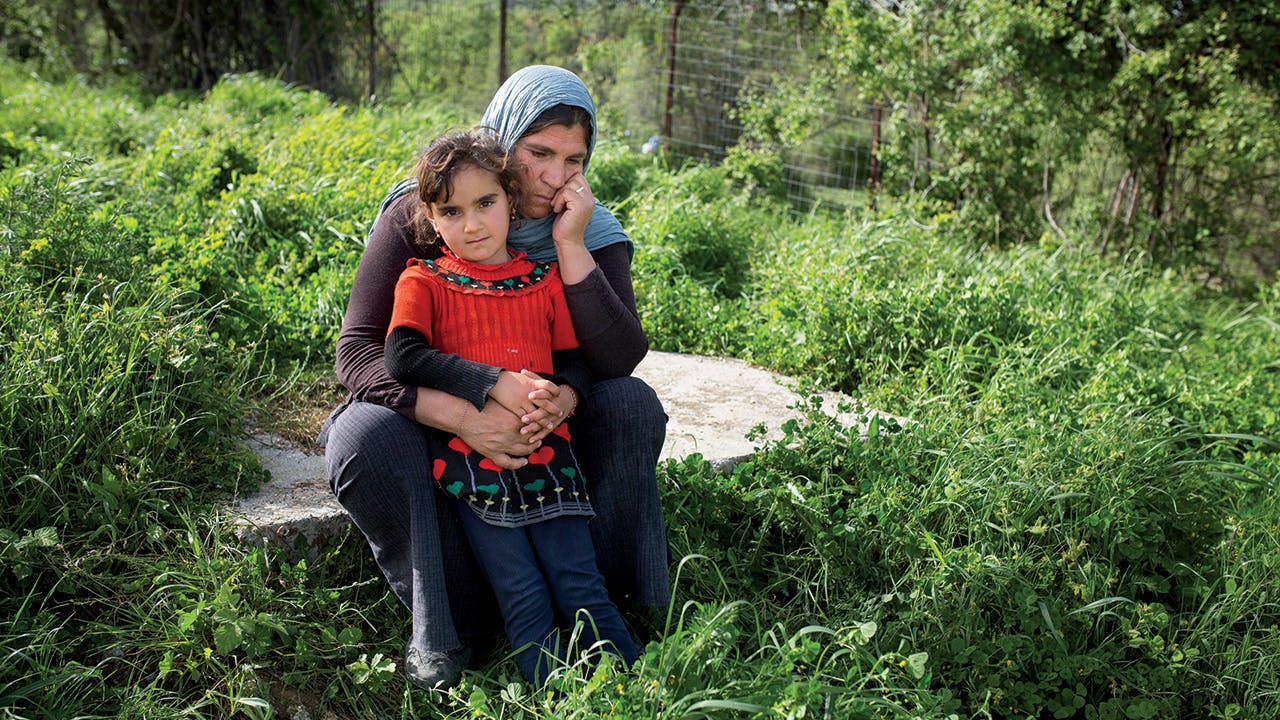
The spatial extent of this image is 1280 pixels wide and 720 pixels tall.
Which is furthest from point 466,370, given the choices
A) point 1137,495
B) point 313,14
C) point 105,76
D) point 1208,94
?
point 105,76

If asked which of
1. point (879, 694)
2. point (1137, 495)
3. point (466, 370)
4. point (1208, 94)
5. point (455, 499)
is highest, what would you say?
point (1208, 94)

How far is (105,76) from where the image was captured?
10305 mm

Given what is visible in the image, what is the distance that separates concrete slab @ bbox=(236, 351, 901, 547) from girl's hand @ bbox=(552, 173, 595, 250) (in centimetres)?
93

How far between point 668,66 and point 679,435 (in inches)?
222

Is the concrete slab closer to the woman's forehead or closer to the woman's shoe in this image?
the woman's shoe

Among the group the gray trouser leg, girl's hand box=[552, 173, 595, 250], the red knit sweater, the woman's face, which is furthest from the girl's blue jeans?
the woman's face

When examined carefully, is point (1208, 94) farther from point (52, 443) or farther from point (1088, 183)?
point (52, 443)

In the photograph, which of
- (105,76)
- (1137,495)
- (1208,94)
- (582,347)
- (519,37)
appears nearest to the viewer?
(582,347)

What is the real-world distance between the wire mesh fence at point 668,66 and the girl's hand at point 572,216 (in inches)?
189

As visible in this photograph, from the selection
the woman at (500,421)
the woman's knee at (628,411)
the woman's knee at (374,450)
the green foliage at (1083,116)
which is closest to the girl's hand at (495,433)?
the woman at (500,421)

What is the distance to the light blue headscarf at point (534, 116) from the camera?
2531 millimetres

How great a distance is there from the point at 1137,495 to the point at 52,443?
302cm

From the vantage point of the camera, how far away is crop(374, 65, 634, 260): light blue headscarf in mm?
2531

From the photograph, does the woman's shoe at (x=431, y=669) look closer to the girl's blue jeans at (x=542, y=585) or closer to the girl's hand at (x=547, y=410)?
the girl's blue jeans at (x=542, y=585)
